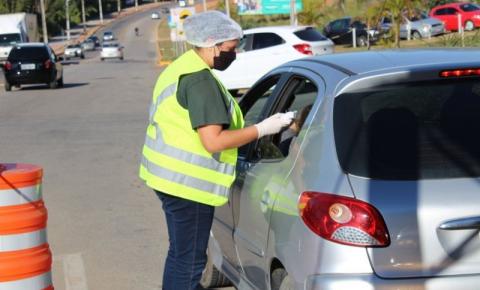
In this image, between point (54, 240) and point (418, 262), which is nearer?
point (418, 262)

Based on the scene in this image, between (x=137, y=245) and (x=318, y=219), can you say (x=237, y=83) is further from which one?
(x=318, y=219)

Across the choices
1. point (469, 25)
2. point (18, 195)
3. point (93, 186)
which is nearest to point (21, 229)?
point (18, 195)

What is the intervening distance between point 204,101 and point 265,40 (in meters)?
19.2

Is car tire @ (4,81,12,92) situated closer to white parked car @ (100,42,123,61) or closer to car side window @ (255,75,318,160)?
car side window @ (255,75,318,160)

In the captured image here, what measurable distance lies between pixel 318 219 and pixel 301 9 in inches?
1826

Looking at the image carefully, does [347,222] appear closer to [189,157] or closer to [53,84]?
[189,157]

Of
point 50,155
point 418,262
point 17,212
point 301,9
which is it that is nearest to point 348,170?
point 418,262

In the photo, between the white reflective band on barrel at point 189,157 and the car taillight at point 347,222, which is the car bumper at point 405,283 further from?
the white reflective band on barrel at point 189,157

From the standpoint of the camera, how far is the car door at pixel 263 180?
14.4ft

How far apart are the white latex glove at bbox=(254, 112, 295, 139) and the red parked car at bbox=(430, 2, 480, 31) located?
40046 millimetres

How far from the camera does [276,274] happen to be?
428cm

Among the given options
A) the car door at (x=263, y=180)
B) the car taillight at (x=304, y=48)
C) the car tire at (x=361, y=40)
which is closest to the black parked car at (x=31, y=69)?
the car taillight at (x=304, y=48)

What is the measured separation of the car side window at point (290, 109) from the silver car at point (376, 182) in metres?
0.02

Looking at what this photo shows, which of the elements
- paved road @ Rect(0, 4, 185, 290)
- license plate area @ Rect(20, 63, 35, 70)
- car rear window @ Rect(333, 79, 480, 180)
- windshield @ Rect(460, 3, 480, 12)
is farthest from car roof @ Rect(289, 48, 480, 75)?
windshield @ Rect(460, 3, 480, 12)
